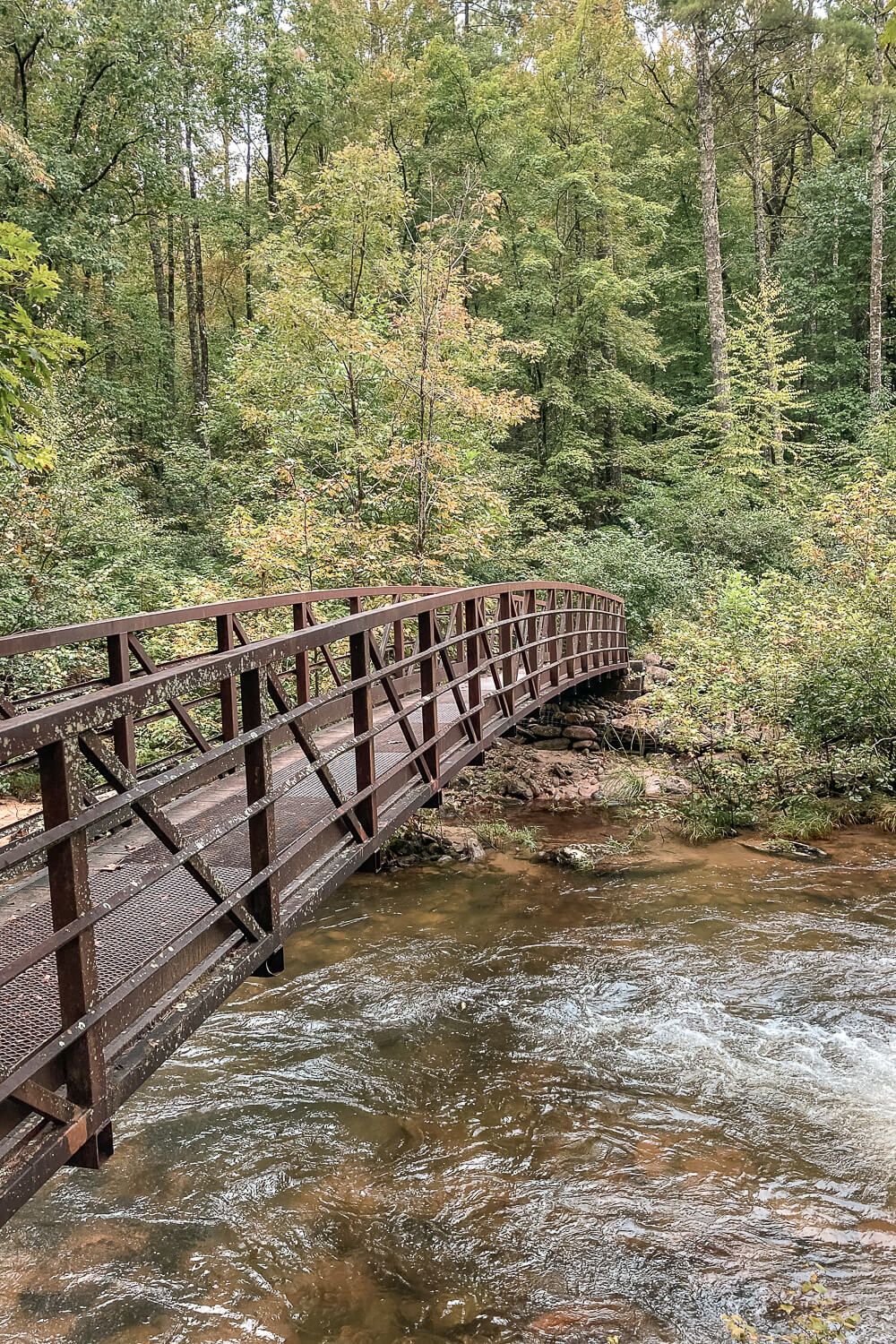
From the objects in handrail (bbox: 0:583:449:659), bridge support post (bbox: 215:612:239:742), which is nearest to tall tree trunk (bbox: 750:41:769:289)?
handrail (bbox: 0:583:449:659)

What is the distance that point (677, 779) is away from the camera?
11297 mm

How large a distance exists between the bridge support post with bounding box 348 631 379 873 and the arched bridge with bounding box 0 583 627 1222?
0.01 meters

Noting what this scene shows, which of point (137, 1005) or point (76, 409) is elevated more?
point (76, 409)

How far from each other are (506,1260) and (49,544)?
1153 centimetres

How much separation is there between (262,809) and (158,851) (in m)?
1.26

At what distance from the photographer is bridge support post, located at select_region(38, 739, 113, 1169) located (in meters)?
2.26

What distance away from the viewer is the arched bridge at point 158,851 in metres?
2.27

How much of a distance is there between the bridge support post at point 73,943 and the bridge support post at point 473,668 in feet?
15.4

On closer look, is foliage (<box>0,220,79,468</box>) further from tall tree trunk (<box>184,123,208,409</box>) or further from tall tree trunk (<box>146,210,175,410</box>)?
tall tree trunk (<box>146,210,175,410</box>)

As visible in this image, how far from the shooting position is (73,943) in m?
2.34

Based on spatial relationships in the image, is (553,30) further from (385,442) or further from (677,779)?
(677,779)

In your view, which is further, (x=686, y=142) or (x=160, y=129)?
(x=686, y=142)

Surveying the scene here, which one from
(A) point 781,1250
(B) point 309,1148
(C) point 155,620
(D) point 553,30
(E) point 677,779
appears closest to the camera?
(A) point 781,1250

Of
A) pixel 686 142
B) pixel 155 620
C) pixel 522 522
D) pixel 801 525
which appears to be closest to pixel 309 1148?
pixel 155 620
